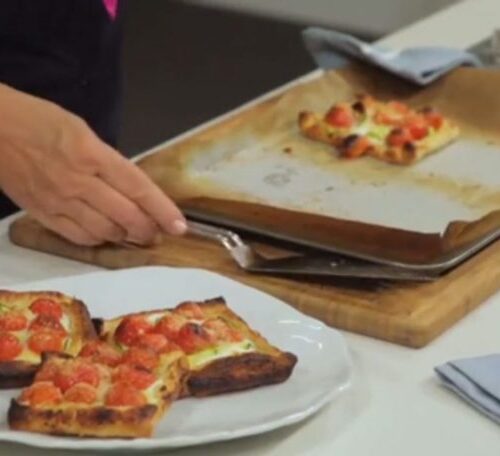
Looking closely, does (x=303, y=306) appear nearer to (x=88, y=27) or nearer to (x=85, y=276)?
(x=85, y=276)

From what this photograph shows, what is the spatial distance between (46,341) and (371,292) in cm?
25

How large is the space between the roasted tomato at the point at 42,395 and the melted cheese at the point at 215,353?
0.29 feet

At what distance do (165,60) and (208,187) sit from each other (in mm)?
1751

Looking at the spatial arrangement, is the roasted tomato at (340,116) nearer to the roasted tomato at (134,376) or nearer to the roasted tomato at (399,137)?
the roasted tomato at (399,137)

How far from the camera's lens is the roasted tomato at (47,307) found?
0.94 meters

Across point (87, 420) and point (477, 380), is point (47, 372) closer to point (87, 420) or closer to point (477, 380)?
point (87, 420)

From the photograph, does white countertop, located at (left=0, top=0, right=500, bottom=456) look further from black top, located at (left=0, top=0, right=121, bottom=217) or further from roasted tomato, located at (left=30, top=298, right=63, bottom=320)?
black top, located at (left=0, top=0, right=121, bottom=217)

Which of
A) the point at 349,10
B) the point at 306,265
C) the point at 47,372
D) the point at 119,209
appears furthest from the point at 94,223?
the point at 349,10

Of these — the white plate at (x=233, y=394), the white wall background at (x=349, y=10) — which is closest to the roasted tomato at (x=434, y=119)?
the white plate at (x=233, y=394)

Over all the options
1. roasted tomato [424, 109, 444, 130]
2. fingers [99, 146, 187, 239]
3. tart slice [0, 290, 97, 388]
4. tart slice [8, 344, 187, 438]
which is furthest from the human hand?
roasted tomato [424, 109, 444, 130]

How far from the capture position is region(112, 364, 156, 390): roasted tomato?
0.85m

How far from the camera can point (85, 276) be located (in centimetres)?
104

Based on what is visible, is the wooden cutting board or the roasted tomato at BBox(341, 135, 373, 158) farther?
the roasted tomato at BBox(341, 135, 373, 158)

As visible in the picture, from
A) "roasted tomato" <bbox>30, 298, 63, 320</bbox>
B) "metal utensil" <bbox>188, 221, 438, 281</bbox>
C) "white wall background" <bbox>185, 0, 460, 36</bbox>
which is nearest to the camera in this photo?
"roasted tomato" <bbox>30, 298, 63, 320</bbox>
